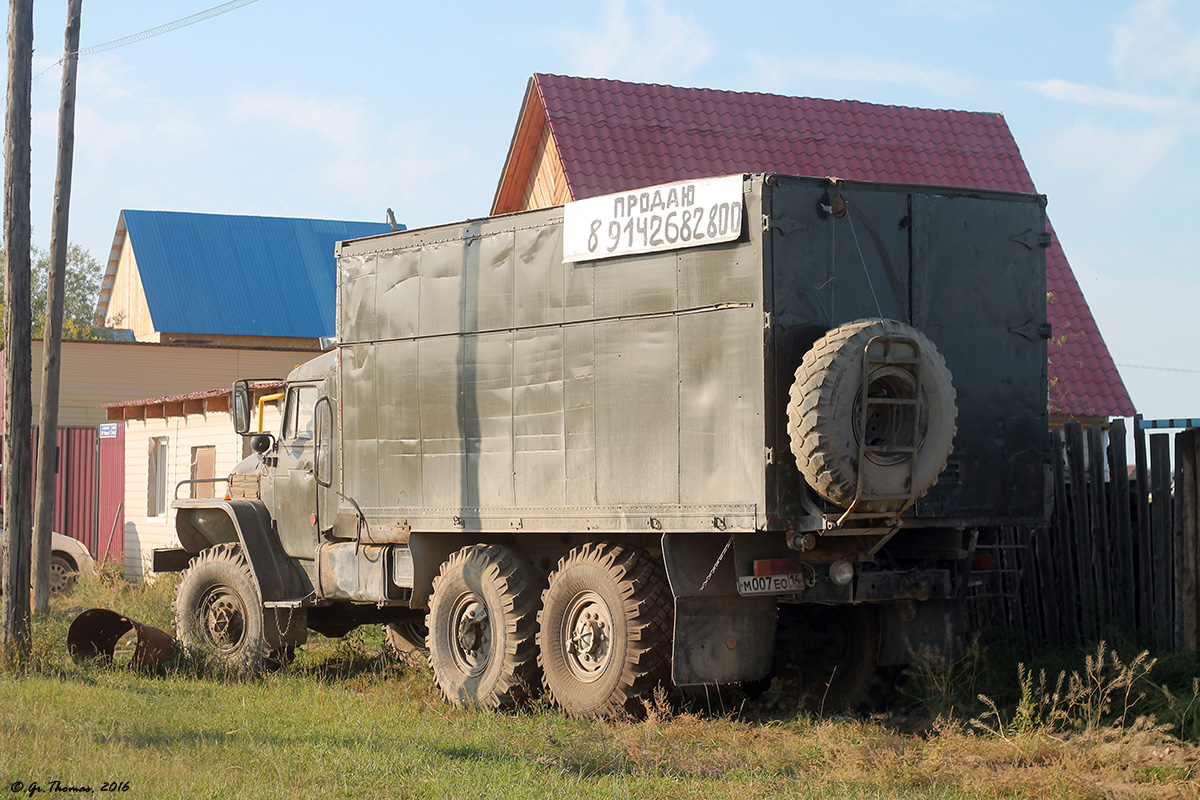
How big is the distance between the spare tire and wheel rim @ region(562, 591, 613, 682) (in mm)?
2115

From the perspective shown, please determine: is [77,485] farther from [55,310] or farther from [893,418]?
[893,418]

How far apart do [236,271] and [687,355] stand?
32623 mm

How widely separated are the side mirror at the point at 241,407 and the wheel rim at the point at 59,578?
9.65m

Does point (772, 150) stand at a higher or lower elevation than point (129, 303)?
lower

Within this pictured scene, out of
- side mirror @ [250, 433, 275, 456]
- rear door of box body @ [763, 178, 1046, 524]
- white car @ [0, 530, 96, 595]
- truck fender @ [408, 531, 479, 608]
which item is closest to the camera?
rear door of box body @ [763, 178, 1046, 524]

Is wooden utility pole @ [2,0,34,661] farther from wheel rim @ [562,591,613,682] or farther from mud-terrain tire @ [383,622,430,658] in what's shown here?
wheel rim @ [562,591,613,682]

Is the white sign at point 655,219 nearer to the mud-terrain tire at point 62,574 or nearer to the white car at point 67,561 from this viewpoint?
the mud-terrain tire at point 62,574

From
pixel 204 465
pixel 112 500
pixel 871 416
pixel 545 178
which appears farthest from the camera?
pixel 112 500

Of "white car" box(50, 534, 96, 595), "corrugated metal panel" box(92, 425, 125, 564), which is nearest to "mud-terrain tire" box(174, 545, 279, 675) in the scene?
"white car" box(50, 534, 96, 595)

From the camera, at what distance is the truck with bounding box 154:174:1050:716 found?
339 inches

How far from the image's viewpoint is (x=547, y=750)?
8.41m

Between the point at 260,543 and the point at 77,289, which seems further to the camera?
the point at 77,289

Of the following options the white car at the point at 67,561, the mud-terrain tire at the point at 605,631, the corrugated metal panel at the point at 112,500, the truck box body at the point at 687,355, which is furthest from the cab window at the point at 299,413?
the corrugated metal panel at the point at 112,500

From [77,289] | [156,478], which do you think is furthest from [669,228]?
[77,289]
